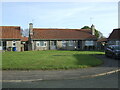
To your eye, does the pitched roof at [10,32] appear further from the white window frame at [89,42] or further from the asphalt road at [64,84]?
the asphalt road at [64,84]

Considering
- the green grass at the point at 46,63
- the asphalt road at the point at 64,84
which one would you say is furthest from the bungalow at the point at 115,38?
the asphalt road at the point at 64,84

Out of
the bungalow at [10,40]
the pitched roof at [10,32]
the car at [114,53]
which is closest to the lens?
the car at [114,53]

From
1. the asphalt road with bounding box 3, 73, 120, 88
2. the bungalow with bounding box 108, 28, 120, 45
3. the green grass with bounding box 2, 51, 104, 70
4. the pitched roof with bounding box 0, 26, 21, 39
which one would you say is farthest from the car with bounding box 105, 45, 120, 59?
the bungalow with bounding box 108, 28, 120, 45

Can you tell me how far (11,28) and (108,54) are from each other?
25.6 meters

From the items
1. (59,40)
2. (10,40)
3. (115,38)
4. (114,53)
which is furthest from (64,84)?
(115,38)

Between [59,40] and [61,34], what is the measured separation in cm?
274

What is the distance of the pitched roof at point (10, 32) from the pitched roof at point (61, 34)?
12.7 feet

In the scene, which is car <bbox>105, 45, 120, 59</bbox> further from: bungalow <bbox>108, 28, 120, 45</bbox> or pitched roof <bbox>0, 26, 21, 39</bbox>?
bungalow <bbox>108, 28, 120, 45</bbox>

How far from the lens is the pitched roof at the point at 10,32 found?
37.4 m

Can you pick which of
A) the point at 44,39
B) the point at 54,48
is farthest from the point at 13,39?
the point at 54,48

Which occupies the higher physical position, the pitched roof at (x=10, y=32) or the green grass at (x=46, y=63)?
the pitched roof at (x=10, y=32)

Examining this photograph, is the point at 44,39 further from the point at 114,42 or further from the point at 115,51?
the point at 115,51

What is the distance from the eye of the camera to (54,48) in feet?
135

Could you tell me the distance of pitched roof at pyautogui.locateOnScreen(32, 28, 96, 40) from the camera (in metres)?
41.8
